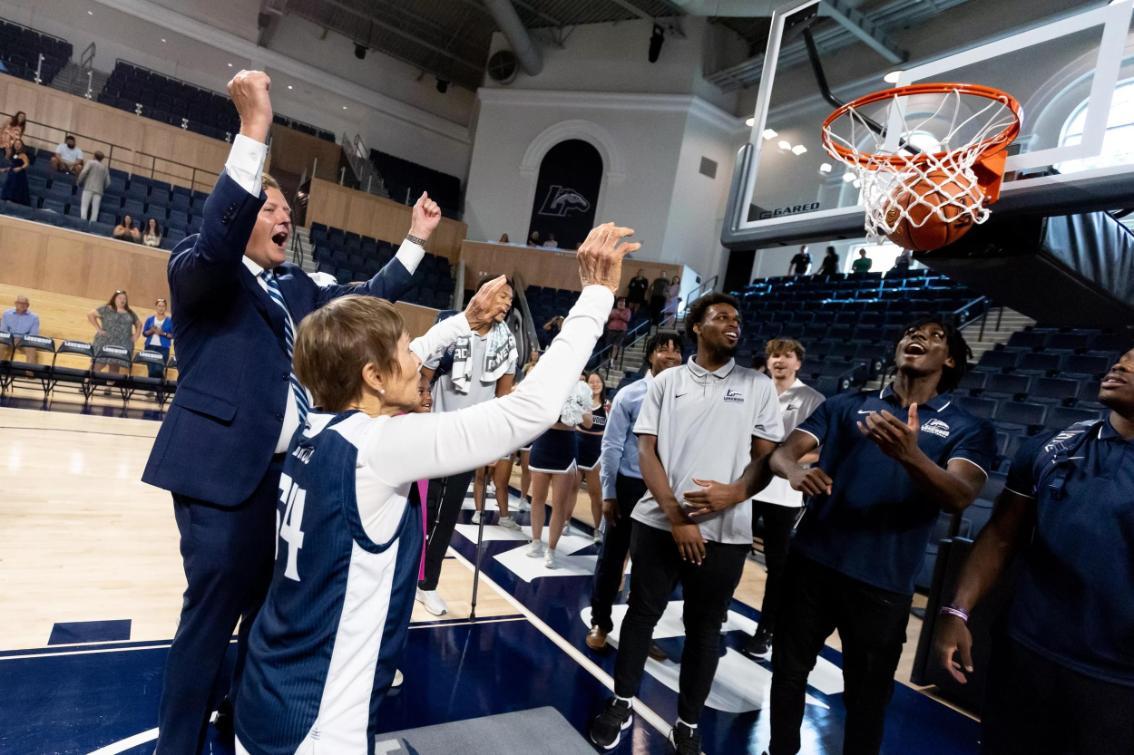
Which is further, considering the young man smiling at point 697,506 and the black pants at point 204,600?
the young man smiling at point 697,506

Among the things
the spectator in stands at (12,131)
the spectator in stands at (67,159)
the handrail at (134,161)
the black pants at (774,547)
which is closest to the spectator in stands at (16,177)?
the spectator in stands at (12,131)

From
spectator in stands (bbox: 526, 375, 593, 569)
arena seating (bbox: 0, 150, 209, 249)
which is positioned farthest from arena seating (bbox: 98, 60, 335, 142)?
spectator in stands (bbox: 526, 375, 593, 569)

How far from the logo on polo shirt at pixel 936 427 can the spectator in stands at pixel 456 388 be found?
1889 millimetres

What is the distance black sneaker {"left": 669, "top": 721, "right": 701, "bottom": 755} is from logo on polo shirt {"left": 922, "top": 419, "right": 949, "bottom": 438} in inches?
53.1

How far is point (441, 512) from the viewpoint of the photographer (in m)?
3.17

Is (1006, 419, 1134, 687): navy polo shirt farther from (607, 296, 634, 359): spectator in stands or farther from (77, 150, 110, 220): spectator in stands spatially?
(77, 150, 110, 220): spectator in stands

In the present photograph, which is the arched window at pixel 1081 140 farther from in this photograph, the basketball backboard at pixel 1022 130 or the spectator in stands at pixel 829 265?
the spectator in stands at pixel 829 265

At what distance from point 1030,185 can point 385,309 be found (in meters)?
2.37

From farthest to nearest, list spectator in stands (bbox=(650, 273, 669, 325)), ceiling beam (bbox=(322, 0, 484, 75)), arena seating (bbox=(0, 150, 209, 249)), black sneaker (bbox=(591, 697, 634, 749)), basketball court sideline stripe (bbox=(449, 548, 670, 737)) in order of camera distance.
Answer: ceiling beam (bbox=(322, 0, 484, 75)), spectator in stands (bbox=(650, 273, 669, 325)), arena seating (bbox=(0, 150, 209, 249)), basketball court sideline stripe (bbox=(449, 548, 670, 737)), black sneaker (bbox=(591, 697, 634, 749))

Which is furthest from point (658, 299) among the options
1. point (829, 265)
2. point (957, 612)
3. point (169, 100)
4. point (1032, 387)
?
point (169, 100)

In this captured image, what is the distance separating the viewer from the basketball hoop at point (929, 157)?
223 cm

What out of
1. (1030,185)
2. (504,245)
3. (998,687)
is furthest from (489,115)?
(998,687)

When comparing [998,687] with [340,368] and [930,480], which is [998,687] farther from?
[340,368]

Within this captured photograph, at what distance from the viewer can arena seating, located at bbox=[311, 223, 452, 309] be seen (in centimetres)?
1258
